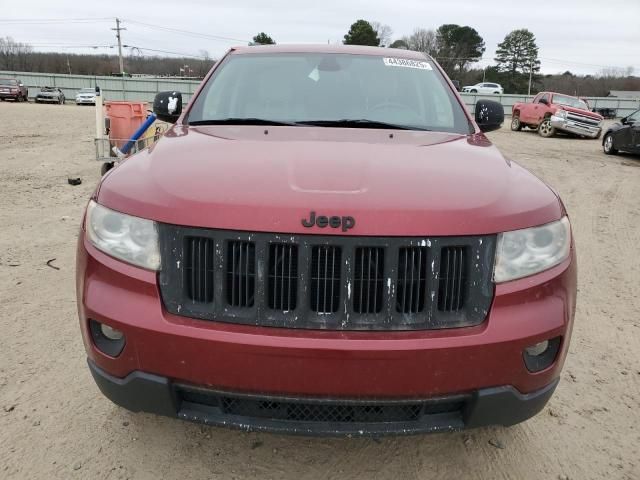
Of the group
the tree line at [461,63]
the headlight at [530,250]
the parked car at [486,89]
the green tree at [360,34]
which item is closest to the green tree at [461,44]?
the tree line at [461,63]

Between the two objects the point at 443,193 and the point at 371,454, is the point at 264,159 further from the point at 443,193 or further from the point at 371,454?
the point at 371,454

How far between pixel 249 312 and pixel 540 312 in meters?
1.00

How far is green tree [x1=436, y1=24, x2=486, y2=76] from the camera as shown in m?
84.8

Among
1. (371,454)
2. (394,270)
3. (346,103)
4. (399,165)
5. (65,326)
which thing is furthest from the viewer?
(65,326)

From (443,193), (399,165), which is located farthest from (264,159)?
(443,193)

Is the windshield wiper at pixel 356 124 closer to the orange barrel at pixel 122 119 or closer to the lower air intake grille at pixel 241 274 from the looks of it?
the lower air intake grille at pixel 241 274

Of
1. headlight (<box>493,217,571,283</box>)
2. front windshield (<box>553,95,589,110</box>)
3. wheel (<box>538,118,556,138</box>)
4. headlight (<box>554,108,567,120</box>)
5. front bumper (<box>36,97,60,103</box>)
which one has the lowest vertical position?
wheel (<box>538,118,556,138</box>)

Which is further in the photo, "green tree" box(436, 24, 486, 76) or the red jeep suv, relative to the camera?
"green tree" box(436, 24, 486, 76)

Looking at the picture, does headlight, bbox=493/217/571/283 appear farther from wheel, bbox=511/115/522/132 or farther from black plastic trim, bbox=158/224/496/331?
wheel, bbox=511/115/522/132

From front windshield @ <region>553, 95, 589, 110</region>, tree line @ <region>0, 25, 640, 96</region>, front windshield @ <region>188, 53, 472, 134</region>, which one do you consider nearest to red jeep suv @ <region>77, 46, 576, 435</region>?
front windshield @ <region>188, 53, 472, 134</region>

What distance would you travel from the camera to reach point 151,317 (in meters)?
1.80

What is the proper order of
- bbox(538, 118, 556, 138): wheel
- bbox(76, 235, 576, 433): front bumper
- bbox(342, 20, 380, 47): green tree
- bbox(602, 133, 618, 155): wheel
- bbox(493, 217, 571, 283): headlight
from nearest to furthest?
bbox(76, 235, 576, 433): front bumper
bbox(493, 217, 571, 283): headlight
bbox(602, 133, 618, 155): wheel
bbox(538, 118, 556, 138): wheel
bbox(342, 20, 380, 47): green tree

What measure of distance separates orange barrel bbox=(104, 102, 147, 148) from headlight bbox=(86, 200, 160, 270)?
6.84 m

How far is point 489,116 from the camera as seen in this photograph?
3.44m
